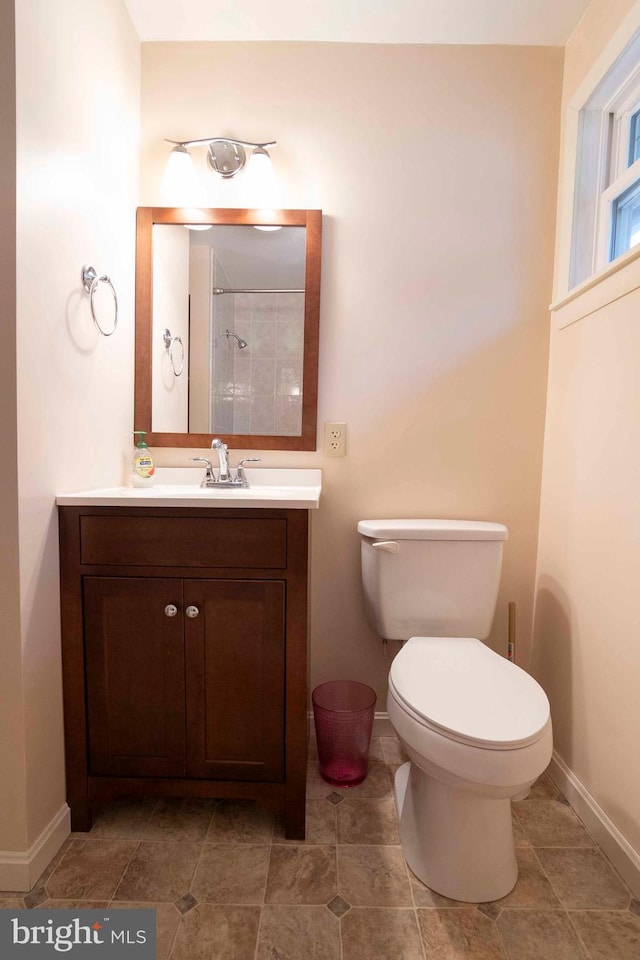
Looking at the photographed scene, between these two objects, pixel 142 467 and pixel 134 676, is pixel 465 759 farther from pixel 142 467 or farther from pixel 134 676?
pixel 142 467

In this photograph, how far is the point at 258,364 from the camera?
1638 mm

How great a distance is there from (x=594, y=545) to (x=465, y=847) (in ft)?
2.71

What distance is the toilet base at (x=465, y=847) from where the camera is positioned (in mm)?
1101

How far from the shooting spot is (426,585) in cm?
148

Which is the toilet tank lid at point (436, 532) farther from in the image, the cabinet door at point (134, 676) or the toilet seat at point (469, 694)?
the cabinet door at point (134, 676)

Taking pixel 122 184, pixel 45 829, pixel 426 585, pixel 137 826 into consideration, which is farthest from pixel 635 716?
pixel 122 184

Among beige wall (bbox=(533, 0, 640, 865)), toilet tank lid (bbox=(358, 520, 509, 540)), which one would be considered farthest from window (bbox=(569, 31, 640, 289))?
toilet tank lid (bbox=(358, 520, 509, 540))

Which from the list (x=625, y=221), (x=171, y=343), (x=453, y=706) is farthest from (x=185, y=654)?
(x=625, y=221)

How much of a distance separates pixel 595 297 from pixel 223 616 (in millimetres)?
1346

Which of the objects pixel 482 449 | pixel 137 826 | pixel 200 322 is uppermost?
pixel 200 322

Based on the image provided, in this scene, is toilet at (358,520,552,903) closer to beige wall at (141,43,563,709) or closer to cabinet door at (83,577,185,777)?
beige wall at (141,43,563,709)

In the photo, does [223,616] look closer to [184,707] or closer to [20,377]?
[184,707]

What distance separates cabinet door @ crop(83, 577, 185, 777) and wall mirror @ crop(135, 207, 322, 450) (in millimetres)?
620

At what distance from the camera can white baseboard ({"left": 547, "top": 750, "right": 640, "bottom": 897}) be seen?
1133mm
